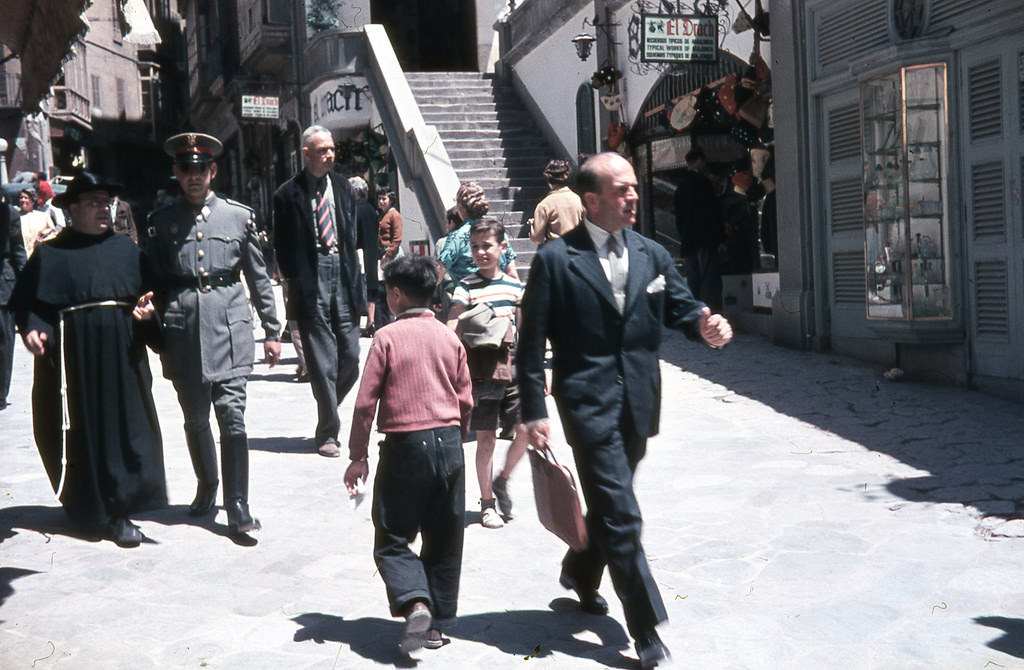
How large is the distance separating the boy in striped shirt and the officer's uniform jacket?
108 centimetres

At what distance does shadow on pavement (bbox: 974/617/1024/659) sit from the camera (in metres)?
4.12

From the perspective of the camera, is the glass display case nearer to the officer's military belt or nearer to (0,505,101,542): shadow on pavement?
the officer's military belt

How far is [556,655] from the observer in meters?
4.18

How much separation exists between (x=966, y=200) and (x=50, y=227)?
8.76m

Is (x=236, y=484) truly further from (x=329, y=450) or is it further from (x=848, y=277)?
(x=848, y=277)

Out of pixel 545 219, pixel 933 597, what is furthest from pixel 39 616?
pixel 545 219

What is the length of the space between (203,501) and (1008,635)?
3.90 metres

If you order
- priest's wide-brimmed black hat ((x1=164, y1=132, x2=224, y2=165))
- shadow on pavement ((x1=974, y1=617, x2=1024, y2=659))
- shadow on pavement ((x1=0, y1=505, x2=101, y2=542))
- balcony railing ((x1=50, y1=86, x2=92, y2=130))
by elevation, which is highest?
balcony railing ((x1=50, y1=86, x2=92, y2=130))

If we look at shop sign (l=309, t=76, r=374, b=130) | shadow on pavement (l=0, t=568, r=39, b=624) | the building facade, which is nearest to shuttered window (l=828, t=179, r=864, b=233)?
the building facade

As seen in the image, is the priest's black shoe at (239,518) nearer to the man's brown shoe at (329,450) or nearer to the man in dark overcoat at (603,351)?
the man's brown shoe at (329,450)

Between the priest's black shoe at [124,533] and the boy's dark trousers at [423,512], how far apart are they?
1.95 meters

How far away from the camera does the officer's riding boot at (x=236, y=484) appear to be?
5.82 m

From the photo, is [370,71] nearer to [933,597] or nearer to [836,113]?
[836,113]

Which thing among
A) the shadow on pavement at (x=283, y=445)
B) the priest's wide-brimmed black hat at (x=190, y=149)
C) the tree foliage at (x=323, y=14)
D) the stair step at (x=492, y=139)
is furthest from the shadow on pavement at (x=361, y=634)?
the tree foliage at (x=323, y=14)
